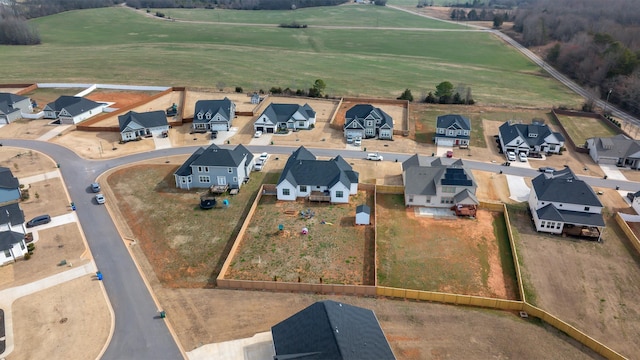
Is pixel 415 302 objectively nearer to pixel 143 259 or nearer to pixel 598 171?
pixel 143 259

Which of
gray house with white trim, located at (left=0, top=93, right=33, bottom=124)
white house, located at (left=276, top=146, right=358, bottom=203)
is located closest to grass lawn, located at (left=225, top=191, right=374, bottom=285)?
white house, located at (left=276, top=146, right=358, bottom=203)

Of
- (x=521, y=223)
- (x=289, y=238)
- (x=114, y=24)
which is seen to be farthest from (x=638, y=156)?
(x=114, y=24)

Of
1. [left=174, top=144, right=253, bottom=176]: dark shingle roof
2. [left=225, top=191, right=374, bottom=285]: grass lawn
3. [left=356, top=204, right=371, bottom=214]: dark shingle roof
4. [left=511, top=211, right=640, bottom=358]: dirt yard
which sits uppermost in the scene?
[left=174, top=144, right=253, bottom=176]: dark shingle roof

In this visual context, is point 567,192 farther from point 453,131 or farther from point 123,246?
point 123,246

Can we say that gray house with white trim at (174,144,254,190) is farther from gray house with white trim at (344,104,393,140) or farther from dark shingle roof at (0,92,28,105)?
dark shingle roof at (0,92,28,105)

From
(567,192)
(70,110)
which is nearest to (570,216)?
(567,192)

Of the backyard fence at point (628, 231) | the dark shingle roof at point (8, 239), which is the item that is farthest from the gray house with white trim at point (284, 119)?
→ the backyard fence at point (628, 231)
